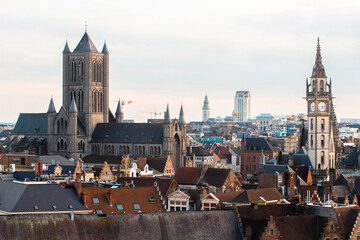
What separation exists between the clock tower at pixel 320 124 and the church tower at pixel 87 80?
198 ft

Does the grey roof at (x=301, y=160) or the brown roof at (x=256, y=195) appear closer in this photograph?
the brown roof at (x=256, y=195)

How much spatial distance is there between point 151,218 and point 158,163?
9540cm

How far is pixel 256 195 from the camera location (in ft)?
291

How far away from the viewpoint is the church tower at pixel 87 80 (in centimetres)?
19262

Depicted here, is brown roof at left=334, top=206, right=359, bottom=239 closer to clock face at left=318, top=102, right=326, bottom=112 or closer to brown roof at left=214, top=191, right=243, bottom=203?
brown roof at left=214, top=191, right=243, bottom=203

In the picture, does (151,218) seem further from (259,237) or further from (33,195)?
(33,195)

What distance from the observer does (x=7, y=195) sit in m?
81.4

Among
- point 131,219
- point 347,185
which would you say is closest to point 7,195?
point 131,219

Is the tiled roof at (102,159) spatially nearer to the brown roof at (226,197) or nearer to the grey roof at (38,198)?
the brown roof at (226,197)

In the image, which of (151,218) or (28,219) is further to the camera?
(151,218)

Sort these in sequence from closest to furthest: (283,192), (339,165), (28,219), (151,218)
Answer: (28,219)
(151,218)
(283,192)
(339,165)

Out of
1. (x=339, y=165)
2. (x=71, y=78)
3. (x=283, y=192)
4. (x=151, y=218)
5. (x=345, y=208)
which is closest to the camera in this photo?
(x=151, y=218)

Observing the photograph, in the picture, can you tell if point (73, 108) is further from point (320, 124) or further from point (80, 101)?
point (320, 124)

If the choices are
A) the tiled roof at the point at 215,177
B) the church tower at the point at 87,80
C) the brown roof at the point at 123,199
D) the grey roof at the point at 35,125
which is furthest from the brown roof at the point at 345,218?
the grey roof at the point at 35,125
